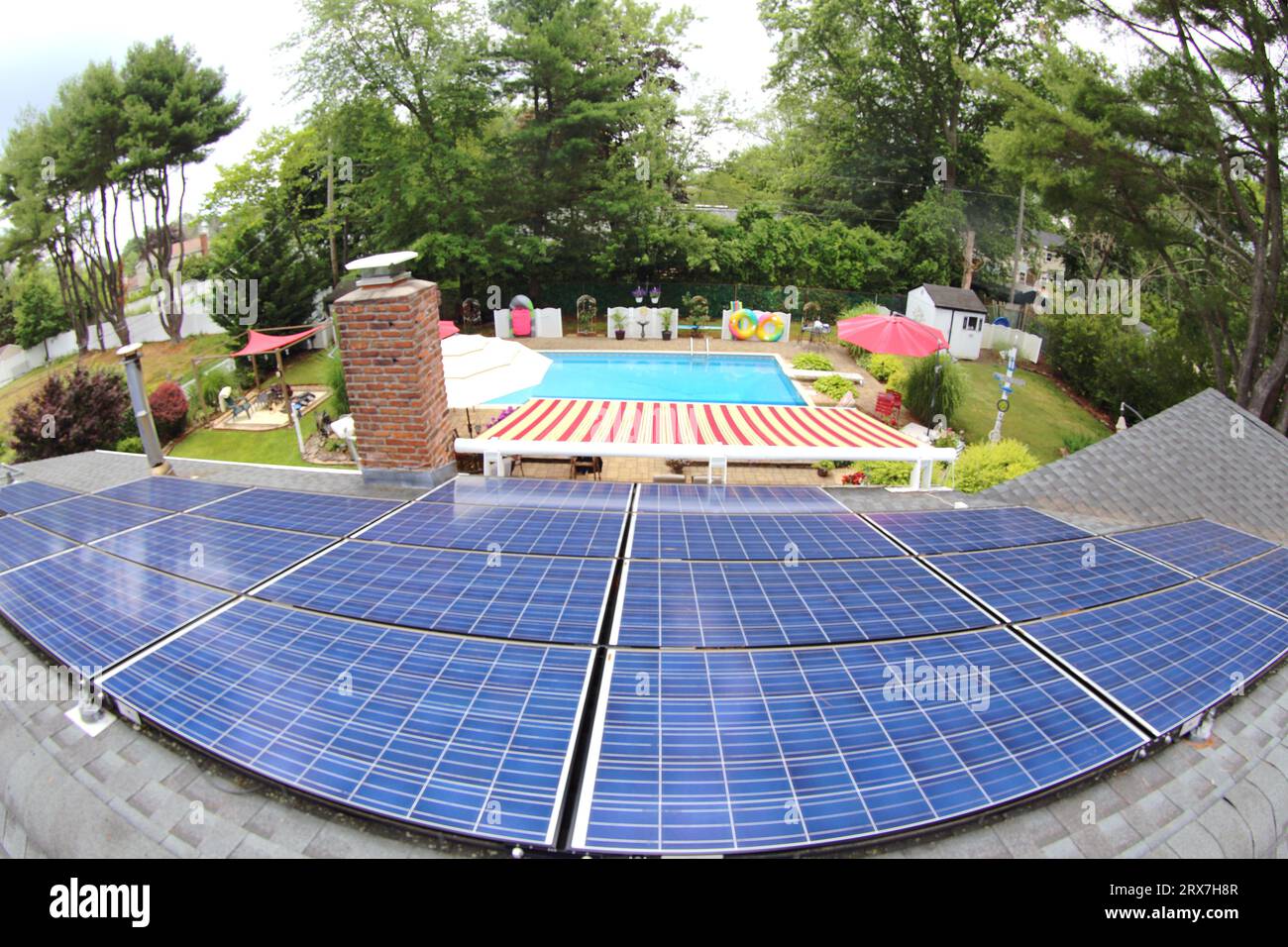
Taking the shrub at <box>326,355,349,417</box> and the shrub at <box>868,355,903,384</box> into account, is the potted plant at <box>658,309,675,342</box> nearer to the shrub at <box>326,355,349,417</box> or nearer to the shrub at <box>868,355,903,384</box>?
the shrub at <box>868,355,903,384</box>

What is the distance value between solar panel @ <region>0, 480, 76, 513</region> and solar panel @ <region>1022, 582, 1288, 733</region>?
339 inches

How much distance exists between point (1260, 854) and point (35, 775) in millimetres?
5347

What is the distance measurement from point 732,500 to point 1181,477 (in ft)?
15.0

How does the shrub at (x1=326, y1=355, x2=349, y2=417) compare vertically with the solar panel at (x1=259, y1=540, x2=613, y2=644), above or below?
above

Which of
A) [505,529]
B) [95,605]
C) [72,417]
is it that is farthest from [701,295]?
[95,605]

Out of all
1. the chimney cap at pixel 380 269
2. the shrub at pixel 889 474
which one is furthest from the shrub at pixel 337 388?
the shrub at pixel 889 474

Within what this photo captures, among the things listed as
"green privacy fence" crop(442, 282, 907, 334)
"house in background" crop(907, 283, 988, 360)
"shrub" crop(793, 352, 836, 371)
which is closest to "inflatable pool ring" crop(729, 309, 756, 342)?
"green privacy fence" crop(442, 282, 907, 334)

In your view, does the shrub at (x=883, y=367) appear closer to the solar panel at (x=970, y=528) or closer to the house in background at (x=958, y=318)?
the house in background at (x=958, y=318)

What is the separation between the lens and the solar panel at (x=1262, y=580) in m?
4.26

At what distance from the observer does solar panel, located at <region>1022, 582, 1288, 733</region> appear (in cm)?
312

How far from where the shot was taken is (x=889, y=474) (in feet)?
39.0

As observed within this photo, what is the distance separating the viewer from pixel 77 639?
3.47m
